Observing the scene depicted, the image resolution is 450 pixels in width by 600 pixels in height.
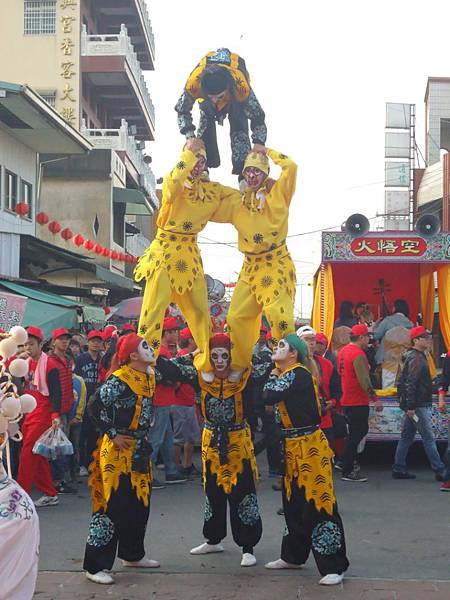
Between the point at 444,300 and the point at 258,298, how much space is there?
671cm

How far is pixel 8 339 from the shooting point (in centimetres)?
420

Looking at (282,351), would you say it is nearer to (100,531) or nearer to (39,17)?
(100,531)

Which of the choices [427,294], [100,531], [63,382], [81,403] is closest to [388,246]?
[427,294]

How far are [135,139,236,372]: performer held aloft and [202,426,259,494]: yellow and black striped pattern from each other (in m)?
0.53

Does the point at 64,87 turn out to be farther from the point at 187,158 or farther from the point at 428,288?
the point at 187,158

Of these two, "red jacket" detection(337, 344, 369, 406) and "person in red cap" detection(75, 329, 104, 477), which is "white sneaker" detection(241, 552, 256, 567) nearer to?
"red jacket" detection(337, 344, 369, 406)

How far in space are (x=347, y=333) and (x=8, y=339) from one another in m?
8.82

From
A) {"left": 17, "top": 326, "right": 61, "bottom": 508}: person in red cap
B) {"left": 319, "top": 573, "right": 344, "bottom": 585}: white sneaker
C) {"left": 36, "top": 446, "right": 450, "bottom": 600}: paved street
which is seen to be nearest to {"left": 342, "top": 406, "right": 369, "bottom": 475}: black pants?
{"left": 36, "top": 446, "right": 450, "bottom": 600}: paved street

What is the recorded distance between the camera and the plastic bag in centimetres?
804

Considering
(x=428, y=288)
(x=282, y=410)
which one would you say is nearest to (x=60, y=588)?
(x=282, y=410)

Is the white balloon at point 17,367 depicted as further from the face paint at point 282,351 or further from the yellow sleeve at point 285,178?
the yellow sleeve at point 285,178

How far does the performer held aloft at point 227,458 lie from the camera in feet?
20.6

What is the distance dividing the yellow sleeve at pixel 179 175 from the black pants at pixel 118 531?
6.83 feet

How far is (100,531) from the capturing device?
5938 millimetres
